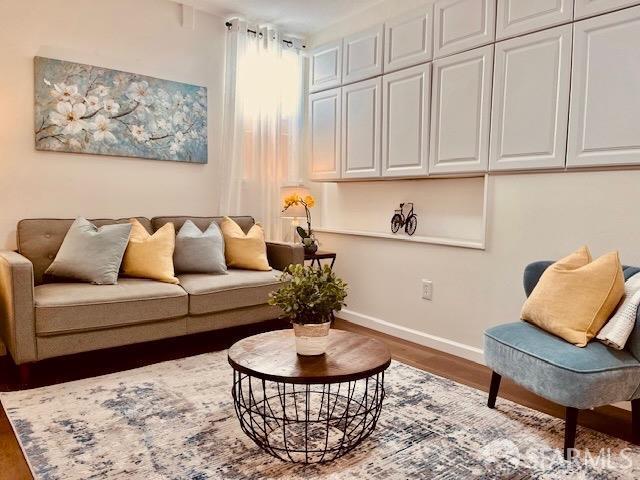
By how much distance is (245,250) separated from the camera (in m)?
3.47

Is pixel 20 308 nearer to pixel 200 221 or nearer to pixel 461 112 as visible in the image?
pixel 200 221

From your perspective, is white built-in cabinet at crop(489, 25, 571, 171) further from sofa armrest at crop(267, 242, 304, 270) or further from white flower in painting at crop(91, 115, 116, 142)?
white flower in painting at crop(91, 115, 116, 142)

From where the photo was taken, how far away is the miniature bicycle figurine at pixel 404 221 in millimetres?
3602

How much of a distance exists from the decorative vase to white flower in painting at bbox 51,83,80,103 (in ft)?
8.21

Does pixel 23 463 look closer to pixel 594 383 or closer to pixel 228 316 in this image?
pixel 228 316

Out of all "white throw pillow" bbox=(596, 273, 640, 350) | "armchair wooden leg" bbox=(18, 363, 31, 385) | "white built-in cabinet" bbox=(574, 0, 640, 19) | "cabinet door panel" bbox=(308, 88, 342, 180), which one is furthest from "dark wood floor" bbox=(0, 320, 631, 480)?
"white built-in cabinet" bbox=(574, 0, 640, 19)

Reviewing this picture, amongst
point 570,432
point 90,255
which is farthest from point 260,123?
point 570,432

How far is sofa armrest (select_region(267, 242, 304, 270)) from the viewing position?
3.54 meters

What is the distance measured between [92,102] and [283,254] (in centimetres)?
178

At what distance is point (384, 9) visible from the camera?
3629 mm

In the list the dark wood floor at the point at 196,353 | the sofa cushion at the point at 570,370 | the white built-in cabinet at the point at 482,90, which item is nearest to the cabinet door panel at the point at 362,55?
the white built-in cabinet at the point at 482,90

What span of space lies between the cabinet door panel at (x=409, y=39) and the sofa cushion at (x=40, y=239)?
2.58m

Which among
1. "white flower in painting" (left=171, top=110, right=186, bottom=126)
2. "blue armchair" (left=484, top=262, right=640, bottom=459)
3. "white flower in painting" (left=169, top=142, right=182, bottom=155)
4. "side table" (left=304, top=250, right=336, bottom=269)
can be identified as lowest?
"blue armchair" (left=484, top=262, right=640, bottom=459)

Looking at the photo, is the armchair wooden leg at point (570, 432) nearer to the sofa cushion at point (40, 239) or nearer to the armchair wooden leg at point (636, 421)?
the armchair wooden leg at point (636, 421)
